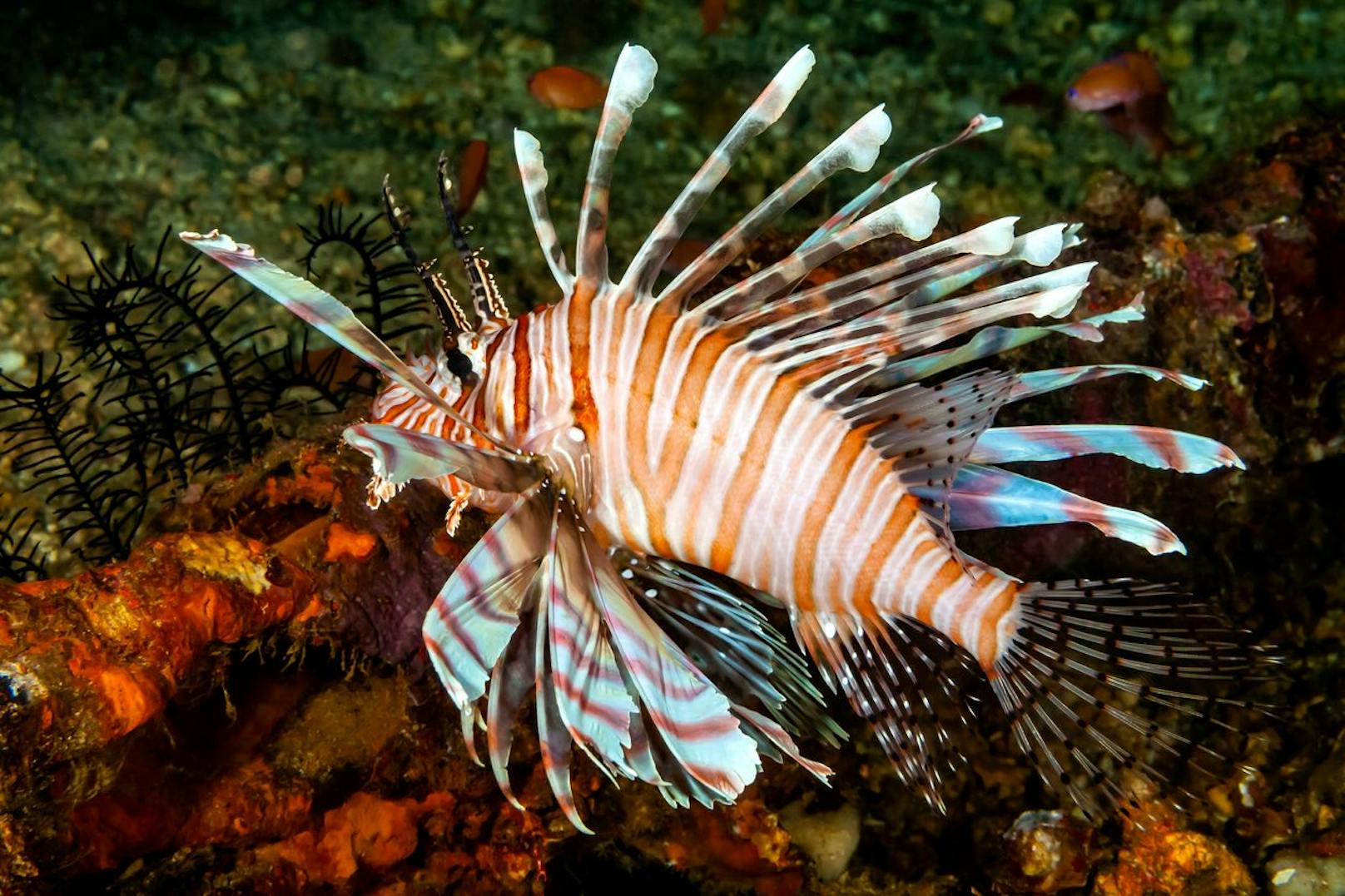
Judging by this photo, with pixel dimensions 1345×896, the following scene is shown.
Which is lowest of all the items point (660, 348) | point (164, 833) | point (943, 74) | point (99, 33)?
point (164, 833)

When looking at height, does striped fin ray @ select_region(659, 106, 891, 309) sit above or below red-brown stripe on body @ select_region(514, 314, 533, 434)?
above

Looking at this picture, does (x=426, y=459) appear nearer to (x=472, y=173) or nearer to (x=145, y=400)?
(x=145, y=400)

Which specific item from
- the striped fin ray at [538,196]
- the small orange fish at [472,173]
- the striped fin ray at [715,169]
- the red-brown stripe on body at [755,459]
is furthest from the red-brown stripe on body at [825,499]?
the small orange fish at [472,173]

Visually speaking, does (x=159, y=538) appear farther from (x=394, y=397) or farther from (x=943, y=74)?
(x=943, y=74)

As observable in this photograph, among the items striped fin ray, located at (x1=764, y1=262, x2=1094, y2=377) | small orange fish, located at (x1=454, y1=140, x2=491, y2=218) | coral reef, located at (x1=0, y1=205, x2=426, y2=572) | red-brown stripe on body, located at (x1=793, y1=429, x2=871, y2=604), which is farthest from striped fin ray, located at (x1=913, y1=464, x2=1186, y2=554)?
small orange fish, located at (x1=454, y1=140, x2=491, y2=218)

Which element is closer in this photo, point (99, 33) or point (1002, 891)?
point (1002, 891)

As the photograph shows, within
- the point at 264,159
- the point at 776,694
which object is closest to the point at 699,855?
the point at 776,694

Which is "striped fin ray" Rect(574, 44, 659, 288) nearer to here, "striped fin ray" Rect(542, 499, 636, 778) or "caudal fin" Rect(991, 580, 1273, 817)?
"striped fin ray" Rect(542, 499, 636, 778)
